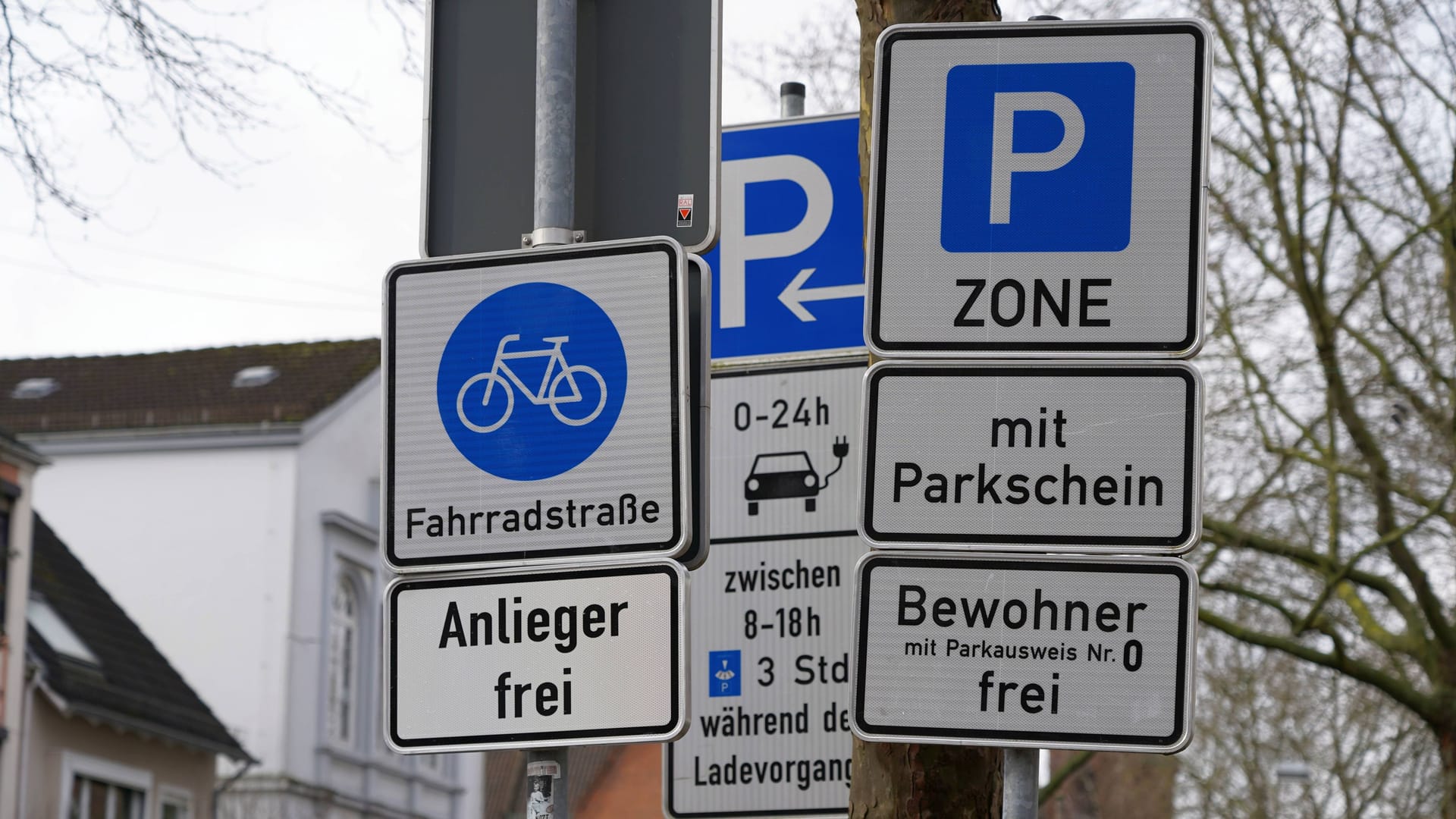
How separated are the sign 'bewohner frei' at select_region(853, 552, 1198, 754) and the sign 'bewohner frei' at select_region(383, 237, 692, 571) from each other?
423mm

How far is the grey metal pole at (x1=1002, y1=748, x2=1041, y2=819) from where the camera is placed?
321 centimetres

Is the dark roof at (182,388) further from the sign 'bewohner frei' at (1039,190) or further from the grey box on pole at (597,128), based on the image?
the sign 'bewohner frei' at (1039,190)

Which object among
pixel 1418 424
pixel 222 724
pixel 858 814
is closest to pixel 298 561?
pixel 222 724

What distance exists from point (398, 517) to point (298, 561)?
29.0 meters

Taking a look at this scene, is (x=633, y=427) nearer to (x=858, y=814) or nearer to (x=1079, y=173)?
(x=1079, y=173)

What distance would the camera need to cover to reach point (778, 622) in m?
5.67

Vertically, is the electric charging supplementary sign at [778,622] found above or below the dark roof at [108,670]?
below

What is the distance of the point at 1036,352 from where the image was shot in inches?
138

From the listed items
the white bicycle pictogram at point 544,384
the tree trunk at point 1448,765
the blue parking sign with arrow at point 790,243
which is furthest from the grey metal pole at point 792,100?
the tree trunk at point 1448,765

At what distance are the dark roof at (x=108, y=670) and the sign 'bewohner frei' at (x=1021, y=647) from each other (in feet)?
77.0

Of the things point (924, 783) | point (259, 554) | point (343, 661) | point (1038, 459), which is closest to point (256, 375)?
point (259, 554)

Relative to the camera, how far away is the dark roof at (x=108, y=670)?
2569 centimetres

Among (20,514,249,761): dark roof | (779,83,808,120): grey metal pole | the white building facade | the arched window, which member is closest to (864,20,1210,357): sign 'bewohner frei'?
(779,83,808,120): grey metal pole

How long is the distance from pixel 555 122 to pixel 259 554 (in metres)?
28.9
